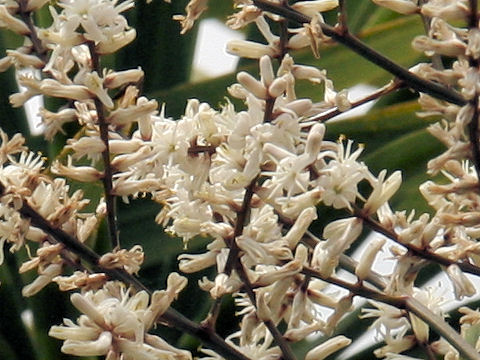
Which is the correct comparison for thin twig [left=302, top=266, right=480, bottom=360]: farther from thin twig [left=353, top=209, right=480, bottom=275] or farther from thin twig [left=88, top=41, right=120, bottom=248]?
thin twig [left=88, top=41, right=120, bottom=248]

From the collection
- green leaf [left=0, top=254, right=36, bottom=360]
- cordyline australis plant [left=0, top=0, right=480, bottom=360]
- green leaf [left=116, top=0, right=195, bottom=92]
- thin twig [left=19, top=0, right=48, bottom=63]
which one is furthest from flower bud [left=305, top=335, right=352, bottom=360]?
green leaf [left=116, top=0, right=195, bottom=92]

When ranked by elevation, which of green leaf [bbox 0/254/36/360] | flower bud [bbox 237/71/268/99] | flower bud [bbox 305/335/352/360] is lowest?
green leaf [bbox 0/254/36/360]

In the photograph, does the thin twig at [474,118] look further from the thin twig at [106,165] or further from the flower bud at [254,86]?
the thin twig at [106,165]

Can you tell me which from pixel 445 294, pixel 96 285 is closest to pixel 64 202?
pixel 96 285

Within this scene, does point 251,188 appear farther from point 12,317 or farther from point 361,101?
point 12,317

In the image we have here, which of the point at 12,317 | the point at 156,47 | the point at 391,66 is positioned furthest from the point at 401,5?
the point at 156,47

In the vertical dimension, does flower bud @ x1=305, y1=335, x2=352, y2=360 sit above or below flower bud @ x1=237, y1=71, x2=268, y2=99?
below

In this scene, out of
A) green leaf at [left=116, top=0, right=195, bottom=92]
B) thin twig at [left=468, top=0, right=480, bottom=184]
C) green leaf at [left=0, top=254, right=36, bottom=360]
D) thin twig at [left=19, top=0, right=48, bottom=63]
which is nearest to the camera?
thin twig at [left=468, top=0, right=480, bottom=184]

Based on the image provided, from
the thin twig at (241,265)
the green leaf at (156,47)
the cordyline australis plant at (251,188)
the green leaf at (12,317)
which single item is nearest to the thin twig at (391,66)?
the cordyline australis plant at (251,188)

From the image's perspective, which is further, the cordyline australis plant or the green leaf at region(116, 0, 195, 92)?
the green leaf at region(116, 0, 195, 92)
